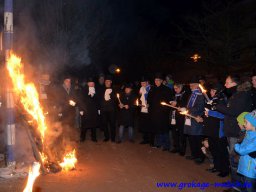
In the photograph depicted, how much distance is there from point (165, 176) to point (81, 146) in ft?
13.5

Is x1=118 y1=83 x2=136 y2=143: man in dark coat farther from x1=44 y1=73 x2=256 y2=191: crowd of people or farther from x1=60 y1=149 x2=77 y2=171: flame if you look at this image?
x1=60 y1=149 x2=77 y2=171: flame

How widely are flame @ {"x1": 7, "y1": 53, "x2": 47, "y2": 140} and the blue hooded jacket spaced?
4.37 meters

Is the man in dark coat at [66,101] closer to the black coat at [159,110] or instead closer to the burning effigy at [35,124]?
the burning effigy at [35,124]

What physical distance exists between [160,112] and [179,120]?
102 centimetres

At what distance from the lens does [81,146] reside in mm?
10430

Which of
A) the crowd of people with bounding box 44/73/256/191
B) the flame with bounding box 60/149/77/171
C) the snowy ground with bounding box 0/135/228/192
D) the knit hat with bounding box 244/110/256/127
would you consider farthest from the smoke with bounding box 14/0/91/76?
the knit hat with bounding box 244/110/256/127

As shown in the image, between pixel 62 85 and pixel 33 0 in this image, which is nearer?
pixel 62 85

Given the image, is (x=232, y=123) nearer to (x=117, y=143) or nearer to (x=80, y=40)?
(x=117, y=143)

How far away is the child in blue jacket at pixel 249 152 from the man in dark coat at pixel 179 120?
371cm

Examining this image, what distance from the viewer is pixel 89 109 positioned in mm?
11477

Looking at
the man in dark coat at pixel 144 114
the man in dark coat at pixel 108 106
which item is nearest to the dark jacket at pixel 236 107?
the man in dark coat at pixel 144 114

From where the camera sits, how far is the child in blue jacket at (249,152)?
5.08 metres

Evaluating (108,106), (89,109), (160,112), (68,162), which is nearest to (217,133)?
(160,112)

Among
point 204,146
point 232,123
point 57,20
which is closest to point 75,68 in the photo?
point 57,20
